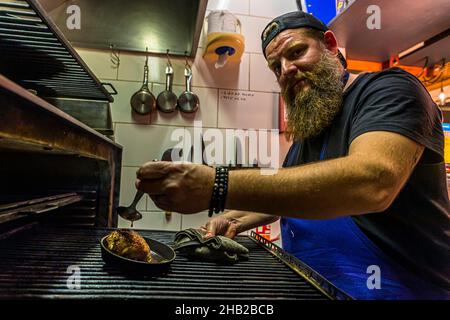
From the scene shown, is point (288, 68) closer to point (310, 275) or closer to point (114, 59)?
point (310, 275)

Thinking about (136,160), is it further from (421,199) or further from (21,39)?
(421,199)

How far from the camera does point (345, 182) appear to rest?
436 mm

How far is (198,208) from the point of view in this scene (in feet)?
1.51

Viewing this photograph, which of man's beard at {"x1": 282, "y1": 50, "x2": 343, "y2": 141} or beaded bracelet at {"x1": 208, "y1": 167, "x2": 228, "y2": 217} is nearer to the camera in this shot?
beaded bracelet at {"x1": 208, "y1": 167, "x2": 228, "y2": 217}

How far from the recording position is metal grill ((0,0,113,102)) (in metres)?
0.49

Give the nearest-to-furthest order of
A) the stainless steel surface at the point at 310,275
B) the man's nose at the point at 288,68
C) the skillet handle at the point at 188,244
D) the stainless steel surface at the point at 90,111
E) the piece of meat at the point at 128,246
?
the stainless steel surface at the point at 310,275
the piece of meat at the point at 128,246
the skillet handle at the point at 188,244
the man's nose at the point at 288,68
the stainless steel surface at the point at 90,111

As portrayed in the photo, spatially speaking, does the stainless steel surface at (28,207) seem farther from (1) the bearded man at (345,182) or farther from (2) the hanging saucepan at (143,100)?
(2) the hanging saucepan at (143,100)

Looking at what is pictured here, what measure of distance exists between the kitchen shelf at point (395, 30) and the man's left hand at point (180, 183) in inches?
35.7

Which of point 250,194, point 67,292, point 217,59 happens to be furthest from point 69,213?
point 217,59

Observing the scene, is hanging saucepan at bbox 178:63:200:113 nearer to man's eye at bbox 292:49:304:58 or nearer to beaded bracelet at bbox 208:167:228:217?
man's eye at bbox 292:49:304:58

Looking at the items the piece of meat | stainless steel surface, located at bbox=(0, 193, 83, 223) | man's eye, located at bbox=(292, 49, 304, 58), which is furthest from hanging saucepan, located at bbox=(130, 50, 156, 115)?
the piece of meat

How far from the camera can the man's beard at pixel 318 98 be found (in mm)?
751

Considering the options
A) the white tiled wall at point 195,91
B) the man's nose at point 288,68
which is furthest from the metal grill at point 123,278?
the white tiled wall at point 195,91

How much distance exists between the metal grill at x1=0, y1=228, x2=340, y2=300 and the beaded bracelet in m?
0.13
